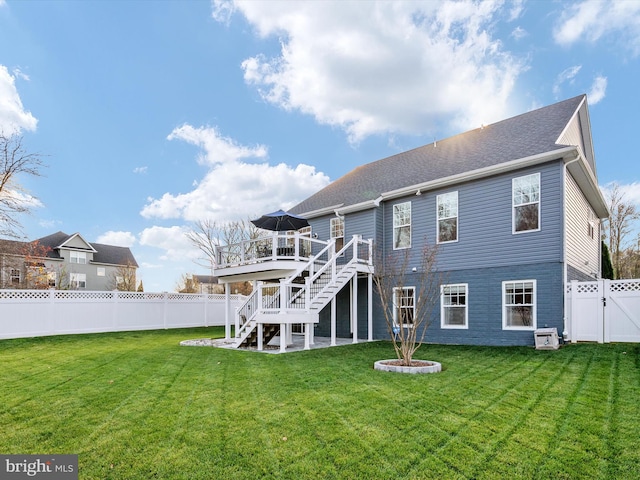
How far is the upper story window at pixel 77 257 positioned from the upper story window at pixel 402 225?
32.1 m

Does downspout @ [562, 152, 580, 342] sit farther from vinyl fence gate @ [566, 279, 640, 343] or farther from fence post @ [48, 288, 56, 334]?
fence post @ [48, 288, 56, 334]

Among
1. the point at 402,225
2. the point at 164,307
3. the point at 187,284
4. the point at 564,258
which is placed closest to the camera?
the point at 564,258

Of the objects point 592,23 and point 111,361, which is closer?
Answer: point 111,361

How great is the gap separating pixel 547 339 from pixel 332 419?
7446 mm

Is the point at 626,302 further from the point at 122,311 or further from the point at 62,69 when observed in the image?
the point at 62,69

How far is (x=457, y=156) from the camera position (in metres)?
13.3

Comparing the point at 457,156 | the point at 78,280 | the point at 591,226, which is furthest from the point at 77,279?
the point at 591,226

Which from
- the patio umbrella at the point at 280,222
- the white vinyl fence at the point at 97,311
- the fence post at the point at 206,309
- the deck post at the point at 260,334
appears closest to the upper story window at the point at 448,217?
the patio umbrella at the point at 280,222

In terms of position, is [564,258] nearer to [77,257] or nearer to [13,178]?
[13,178]

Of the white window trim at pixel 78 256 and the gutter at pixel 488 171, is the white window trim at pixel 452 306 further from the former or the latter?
the white window trim at pixel 78 256

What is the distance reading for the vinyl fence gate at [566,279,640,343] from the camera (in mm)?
9500

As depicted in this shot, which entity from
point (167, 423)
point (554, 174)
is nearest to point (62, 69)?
point (167, 423)

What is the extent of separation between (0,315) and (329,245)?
11708mm

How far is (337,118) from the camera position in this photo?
55.9 feet
